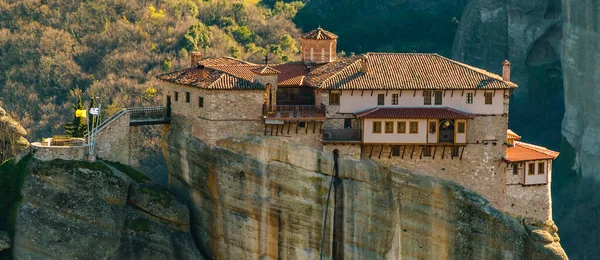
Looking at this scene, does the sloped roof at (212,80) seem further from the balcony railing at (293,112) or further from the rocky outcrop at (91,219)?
the rocky outcrop at (91,219)

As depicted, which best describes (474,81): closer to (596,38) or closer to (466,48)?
(596,38)

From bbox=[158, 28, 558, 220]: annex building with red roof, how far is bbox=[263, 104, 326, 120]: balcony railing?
5cm

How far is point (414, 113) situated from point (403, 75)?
2131 millimetres

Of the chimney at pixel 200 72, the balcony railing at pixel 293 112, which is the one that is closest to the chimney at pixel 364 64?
the balcony railing at pixel 293 112

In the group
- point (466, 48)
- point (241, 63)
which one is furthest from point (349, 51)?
point (241, 63)

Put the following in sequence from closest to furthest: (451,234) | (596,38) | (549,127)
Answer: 1. (451,234)
2. (596,38)
3. (549,127)

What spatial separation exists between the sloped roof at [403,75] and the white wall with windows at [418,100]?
41 centimetres

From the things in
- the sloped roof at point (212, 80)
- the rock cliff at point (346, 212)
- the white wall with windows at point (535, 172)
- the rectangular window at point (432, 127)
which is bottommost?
the rock cliff at point (346, 212)

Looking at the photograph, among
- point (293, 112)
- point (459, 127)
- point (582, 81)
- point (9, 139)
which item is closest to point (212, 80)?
point (293, 112)

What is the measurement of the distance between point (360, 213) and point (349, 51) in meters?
50.6

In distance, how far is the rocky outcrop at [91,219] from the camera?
108 metres

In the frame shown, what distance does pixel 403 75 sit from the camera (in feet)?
357

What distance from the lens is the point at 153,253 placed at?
109562 millimetres

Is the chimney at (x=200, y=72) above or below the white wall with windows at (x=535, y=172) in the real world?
above
